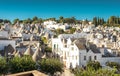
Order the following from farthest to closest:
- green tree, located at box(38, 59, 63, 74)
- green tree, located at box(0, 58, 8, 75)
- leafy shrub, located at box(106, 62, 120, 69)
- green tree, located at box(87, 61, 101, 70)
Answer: leafy shrub, located at box(106, 62, 120, 69)
green tree, located at box(87, 61, 101, 70)
green tree, located at box(38, 59, 63, 74)
green tree, located at box(0, 58, 8, 75)

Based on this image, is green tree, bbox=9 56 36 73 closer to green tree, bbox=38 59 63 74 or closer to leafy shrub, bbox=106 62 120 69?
green tree, bbox=38 59 63 74

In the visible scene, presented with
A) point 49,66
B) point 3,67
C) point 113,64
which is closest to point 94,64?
point 113,64

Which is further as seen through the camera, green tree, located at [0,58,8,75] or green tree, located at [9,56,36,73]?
green tree, located at [9,56,36,73]

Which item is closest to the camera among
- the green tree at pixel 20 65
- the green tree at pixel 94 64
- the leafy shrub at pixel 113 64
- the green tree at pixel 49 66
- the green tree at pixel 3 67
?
the green tree at pixel 3 67

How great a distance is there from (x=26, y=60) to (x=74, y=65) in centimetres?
1265

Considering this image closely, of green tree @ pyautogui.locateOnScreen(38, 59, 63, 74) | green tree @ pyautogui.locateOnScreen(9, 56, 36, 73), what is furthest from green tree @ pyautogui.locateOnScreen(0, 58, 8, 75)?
green tree @ pyautogui.locateOnScreen(38, 59, 63, 74)

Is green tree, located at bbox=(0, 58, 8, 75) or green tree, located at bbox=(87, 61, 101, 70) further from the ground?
green tree, located at bbox=(0, 58, 8, 75)

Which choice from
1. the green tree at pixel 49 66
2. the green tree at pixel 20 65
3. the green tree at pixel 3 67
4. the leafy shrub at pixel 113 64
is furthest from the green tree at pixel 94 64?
the green tree at pixel 3 67

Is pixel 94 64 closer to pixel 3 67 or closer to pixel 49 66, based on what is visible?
pixel 49 66

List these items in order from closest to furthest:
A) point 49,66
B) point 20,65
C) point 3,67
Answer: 1. point 3,67
2. point 20,65
3. point 49,66

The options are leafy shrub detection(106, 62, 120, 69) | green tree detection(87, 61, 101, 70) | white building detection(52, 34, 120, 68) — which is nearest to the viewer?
green tree detection(87, 61, 101, 70)

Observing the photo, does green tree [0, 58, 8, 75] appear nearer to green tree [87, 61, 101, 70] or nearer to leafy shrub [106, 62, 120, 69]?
green tree [87, 61, 101, 70]

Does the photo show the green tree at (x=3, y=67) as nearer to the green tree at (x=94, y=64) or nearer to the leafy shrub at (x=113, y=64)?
the green tree at (x=94, y=64)

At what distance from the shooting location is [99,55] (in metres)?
47.8
